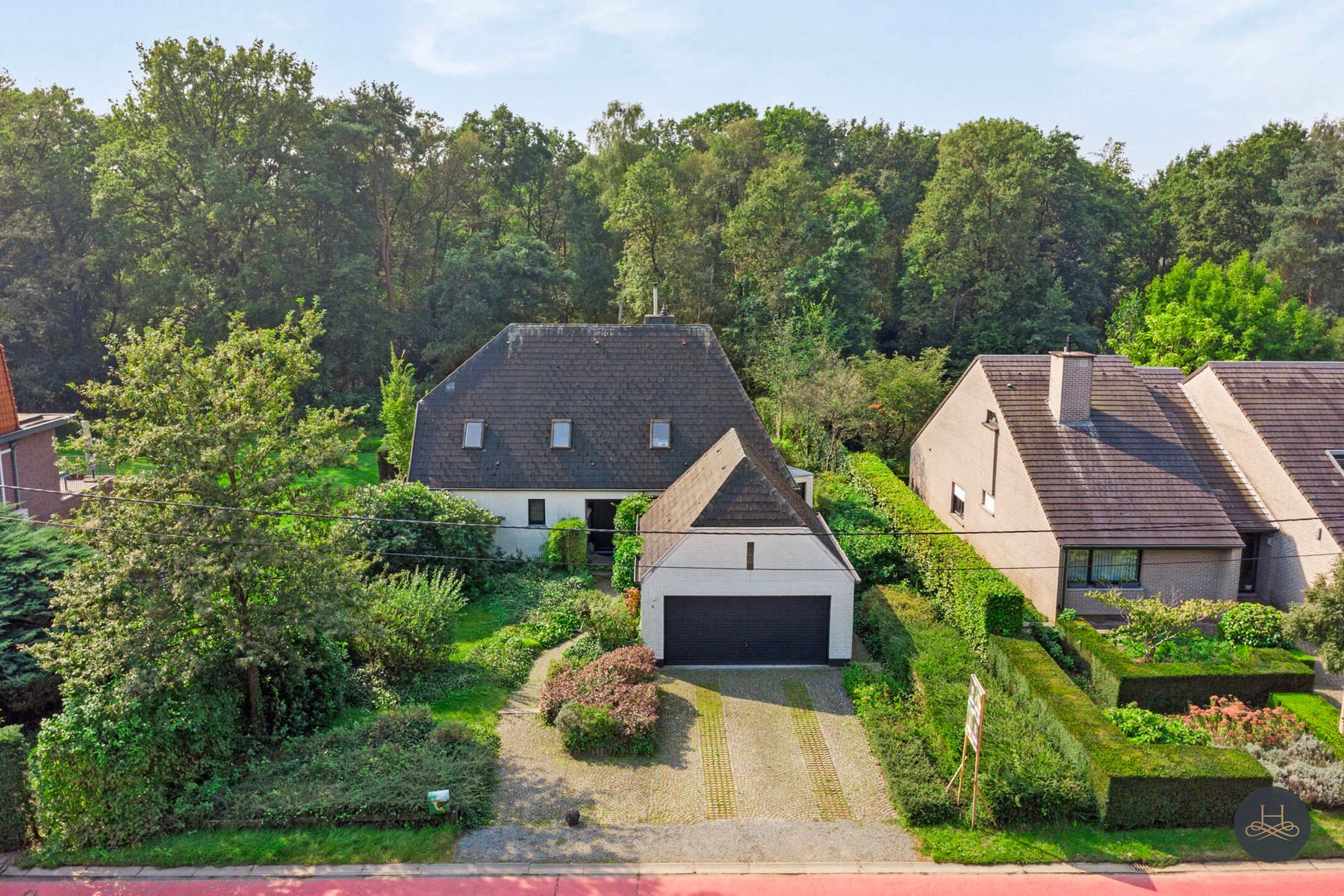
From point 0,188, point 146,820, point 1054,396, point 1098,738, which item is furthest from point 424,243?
point 1098,738

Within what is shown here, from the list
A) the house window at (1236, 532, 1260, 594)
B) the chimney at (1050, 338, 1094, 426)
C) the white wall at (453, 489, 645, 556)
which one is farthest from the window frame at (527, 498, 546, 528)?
the house window at (1236, 532, 1260, 594)

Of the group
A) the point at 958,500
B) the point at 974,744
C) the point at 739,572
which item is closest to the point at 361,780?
the point at 739,572

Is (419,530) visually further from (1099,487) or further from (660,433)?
(1099,487)

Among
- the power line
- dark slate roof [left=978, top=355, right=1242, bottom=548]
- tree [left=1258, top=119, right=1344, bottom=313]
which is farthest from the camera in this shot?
tree [left=1258, top=119, right=1344, bottom=313]

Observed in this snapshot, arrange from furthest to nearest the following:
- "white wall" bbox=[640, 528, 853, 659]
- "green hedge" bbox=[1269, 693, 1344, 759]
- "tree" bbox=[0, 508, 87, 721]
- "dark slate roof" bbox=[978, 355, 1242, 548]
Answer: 1. "dark slate roof" bbox=[978, 355, 1242, 548]
2. "white wall" bbox=[640, 528, 853, 659]
3. "tree" bbox=[0, 508, 87, 721]
4. "green hedge" bbox=[1269, 693, 1344, 759]

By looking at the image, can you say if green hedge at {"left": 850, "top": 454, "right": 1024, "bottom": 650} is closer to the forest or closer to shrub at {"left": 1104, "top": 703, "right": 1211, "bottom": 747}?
shrub at {"left": 1104, "top": 703, "right": 1211, "bottom": 747}
